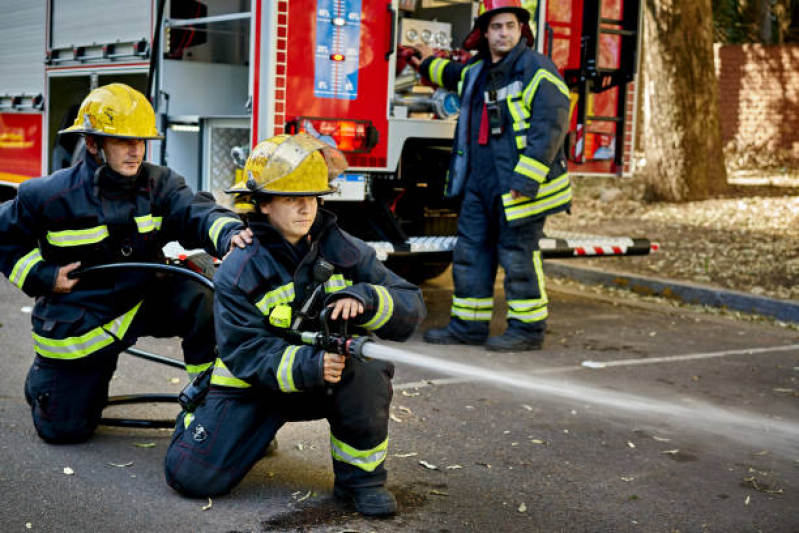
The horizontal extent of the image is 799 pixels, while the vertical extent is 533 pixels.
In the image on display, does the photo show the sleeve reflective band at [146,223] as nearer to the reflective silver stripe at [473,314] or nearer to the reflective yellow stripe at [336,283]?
the reflective yellow stripe at [336,283]

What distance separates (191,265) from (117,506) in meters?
1.60

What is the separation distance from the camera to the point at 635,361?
20.3ft

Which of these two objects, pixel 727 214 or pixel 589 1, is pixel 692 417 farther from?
pixel 727 214

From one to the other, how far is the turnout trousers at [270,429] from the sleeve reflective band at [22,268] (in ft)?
3.38

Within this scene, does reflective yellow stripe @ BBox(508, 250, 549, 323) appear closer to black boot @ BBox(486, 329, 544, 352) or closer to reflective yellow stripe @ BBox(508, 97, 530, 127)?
black boot @ BBox(486, 329, 544, 352)

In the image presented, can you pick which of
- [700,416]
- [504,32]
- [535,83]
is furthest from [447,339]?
[700,416]

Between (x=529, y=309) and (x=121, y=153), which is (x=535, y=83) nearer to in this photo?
(x=529, y=309)

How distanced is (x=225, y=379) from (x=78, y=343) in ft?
2.90

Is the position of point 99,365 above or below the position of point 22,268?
below

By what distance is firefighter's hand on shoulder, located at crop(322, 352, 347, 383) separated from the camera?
11.1 feet

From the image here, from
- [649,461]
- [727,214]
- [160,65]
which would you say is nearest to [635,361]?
[649,461]

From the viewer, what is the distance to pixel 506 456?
4.30 meters

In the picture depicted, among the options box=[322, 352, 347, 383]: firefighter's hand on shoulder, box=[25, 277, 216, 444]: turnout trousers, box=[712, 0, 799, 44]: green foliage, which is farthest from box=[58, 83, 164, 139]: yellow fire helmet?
box=[712, 0, 799, 44]: green foliage

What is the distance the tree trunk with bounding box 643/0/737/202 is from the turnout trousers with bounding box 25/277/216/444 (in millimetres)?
9619
